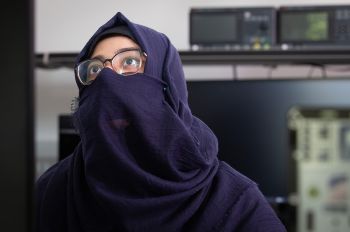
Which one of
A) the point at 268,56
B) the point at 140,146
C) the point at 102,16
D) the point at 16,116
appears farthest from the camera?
→ the point at 102,16

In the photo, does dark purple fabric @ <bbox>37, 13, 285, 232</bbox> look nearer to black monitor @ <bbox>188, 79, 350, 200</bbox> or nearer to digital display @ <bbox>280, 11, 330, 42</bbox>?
black monitor @ <bbox>188, 79, 350, 200</bbox>

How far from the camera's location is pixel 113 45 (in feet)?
2.84

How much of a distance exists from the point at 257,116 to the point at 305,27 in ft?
Answer: 1.14

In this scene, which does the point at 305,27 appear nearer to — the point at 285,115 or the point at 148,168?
the point at 285,115

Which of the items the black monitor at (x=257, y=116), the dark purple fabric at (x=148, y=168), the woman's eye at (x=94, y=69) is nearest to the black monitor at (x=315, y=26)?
the black monitor at (x=257, y=116)

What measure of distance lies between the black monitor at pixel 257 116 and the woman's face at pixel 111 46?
67 centimetres

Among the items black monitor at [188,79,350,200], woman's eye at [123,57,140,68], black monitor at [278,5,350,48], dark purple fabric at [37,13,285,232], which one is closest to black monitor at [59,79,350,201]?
black monitor at [188,79,350,200]

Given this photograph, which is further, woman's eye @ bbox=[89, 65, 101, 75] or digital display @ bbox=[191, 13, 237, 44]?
digital display @ bbox=[191, 13, 237, 44]

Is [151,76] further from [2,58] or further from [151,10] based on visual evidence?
[151,10]

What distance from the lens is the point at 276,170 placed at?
58.4 inches

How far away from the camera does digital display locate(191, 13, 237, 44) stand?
148cm

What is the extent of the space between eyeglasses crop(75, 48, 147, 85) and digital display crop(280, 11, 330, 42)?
0.78 metres

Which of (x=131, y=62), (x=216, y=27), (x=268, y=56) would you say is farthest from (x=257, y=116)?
(x=131, y=62)

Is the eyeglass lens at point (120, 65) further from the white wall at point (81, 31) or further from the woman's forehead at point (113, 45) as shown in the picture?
the white wall at point (81, 31)
